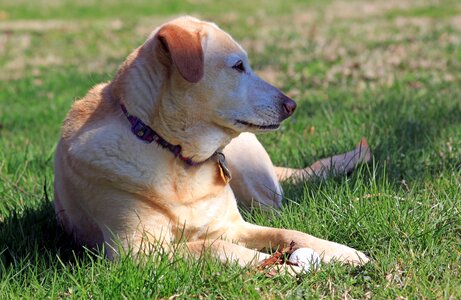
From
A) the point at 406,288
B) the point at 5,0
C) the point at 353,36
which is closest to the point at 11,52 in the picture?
the point at 353,36

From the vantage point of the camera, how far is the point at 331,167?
4660 millimetres

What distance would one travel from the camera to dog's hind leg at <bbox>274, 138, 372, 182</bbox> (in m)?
4.68

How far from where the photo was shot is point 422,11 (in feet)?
50.3

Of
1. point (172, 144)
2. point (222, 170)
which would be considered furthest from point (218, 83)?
point (222, 170)

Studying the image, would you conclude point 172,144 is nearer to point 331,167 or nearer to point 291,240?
point 291,240

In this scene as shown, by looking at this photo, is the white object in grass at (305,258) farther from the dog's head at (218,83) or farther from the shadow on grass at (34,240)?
the shadow on grass at (34,240)

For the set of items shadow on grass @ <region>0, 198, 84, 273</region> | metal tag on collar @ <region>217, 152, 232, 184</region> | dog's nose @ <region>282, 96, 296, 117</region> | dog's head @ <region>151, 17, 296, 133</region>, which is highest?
dog's head @ <region>151, 17, 296, 133</region>

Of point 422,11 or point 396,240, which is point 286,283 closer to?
point 396,240

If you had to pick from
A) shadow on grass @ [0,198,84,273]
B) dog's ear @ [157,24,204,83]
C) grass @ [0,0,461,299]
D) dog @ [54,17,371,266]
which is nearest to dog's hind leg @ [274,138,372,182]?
grass @ [0,0,461,299]

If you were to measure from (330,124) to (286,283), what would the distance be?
2.86 metres

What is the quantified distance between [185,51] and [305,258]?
1.10m

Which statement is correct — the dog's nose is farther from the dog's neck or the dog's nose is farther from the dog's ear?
the dog's ear

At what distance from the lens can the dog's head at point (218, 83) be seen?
3.65 m

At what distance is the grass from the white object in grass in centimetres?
8
